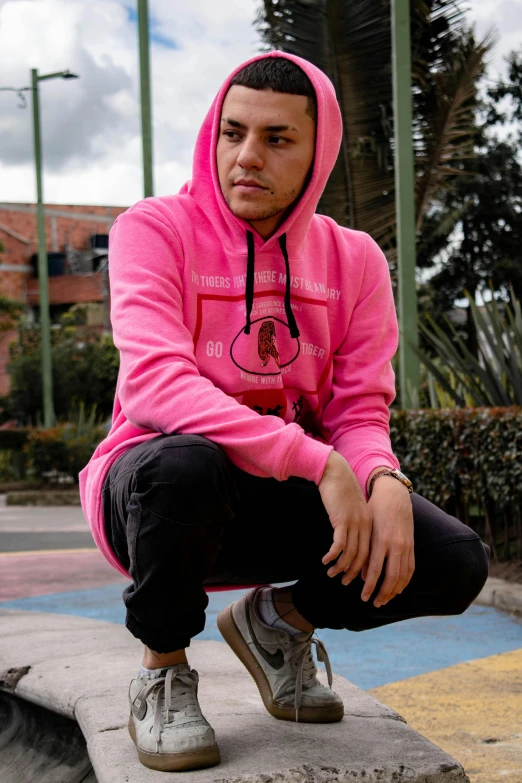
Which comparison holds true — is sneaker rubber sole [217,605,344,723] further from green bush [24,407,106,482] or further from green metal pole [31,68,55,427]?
green metal pole [31,68,55,427]

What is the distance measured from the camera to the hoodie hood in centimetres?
247

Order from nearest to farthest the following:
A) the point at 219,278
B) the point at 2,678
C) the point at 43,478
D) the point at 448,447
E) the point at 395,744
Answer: the point at 395,744
the point at 219,278
the point at 2,678
the point at 448,447
the point at 43,478

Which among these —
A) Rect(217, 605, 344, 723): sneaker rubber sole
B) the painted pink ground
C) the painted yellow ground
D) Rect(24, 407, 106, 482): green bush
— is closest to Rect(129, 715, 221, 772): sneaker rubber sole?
Rect(217, 605, 344, 723): sneaker rubber sole

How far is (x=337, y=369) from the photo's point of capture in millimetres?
2611

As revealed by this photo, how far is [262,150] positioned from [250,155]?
0.13 feet

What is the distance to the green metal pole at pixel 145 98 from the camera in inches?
444

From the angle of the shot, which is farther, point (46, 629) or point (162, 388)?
point (46, 629)

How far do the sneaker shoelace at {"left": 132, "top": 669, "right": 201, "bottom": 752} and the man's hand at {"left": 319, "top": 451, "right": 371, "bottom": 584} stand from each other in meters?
0.43

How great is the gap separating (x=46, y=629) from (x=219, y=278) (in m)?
1.97

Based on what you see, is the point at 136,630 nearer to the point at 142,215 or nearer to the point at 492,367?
the point at 142,215

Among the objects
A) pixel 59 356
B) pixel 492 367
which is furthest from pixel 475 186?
pixel 492 367

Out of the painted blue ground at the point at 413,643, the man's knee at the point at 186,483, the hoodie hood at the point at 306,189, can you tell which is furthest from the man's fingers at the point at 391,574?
the painted blue ground at the point at 413,643

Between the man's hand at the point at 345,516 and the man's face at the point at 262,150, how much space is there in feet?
2.31

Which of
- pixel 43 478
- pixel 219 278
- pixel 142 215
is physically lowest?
pixel 43 478
